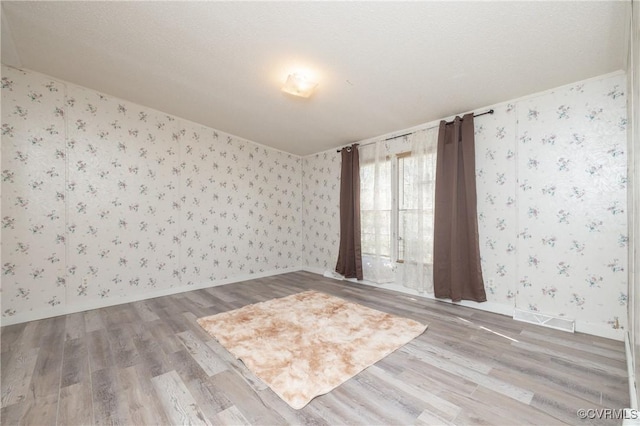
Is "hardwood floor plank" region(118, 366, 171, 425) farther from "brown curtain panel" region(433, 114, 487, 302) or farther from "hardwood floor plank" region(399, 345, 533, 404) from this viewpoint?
"brown curtain panel" region(433, 114, 487, 302)

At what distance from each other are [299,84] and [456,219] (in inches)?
93.0

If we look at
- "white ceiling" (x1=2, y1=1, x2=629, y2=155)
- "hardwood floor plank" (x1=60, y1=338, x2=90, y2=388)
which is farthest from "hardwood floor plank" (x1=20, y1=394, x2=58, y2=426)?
"white ceiling" (x1=2, y1=1, x2=629, y2=155)

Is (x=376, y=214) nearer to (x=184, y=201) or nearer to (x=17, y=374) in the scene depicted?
(x=184, y=201)

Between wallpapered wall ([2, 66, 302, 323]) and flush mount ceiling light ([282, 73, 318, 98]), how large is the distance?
2.22m

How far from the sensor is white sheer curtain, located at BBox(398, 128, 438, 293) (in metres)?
3.41

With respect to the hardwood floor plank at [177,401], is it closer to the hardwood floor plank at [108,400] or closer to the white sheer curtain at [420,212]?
the hardwood floor plank at [108,400]

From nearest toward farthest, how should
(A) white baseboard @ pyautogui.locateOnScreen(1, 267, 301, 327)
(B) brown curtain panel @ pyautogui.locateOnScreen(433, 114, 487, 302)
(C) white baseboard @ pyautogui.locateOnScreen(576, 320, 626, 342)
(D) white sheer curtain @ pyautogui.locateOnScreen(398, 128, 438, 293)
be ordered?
(C) white baseboard @ pyautogui.locateOnScreen(576, 320, 626, 342), (A) white baseboard @ pyautogui.locateOnScreen(1, 267, 301, 327), (B) brown curtain panel @ pyautogui.locateOnScreen(433, 114, 487, 302), (D) white sheer curtain @ pyautogui.locateOnScreen(398, 128, 438, 293)

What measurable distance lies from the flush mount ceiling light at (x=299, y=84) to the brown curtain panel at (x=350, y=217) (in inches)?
76.7

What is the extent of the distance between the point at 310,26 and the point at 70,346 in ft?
10.8

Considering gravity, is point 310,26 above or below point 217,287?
above

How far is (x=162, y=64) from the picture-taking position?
2.50 meters

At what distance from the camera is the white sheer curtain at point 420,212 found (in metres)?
3.41

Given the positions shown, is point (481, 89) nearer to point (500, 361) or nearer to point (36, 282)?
point (500, 361)

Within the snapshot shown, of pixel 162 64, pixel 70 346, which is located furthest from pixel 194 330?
pixel 162 64
